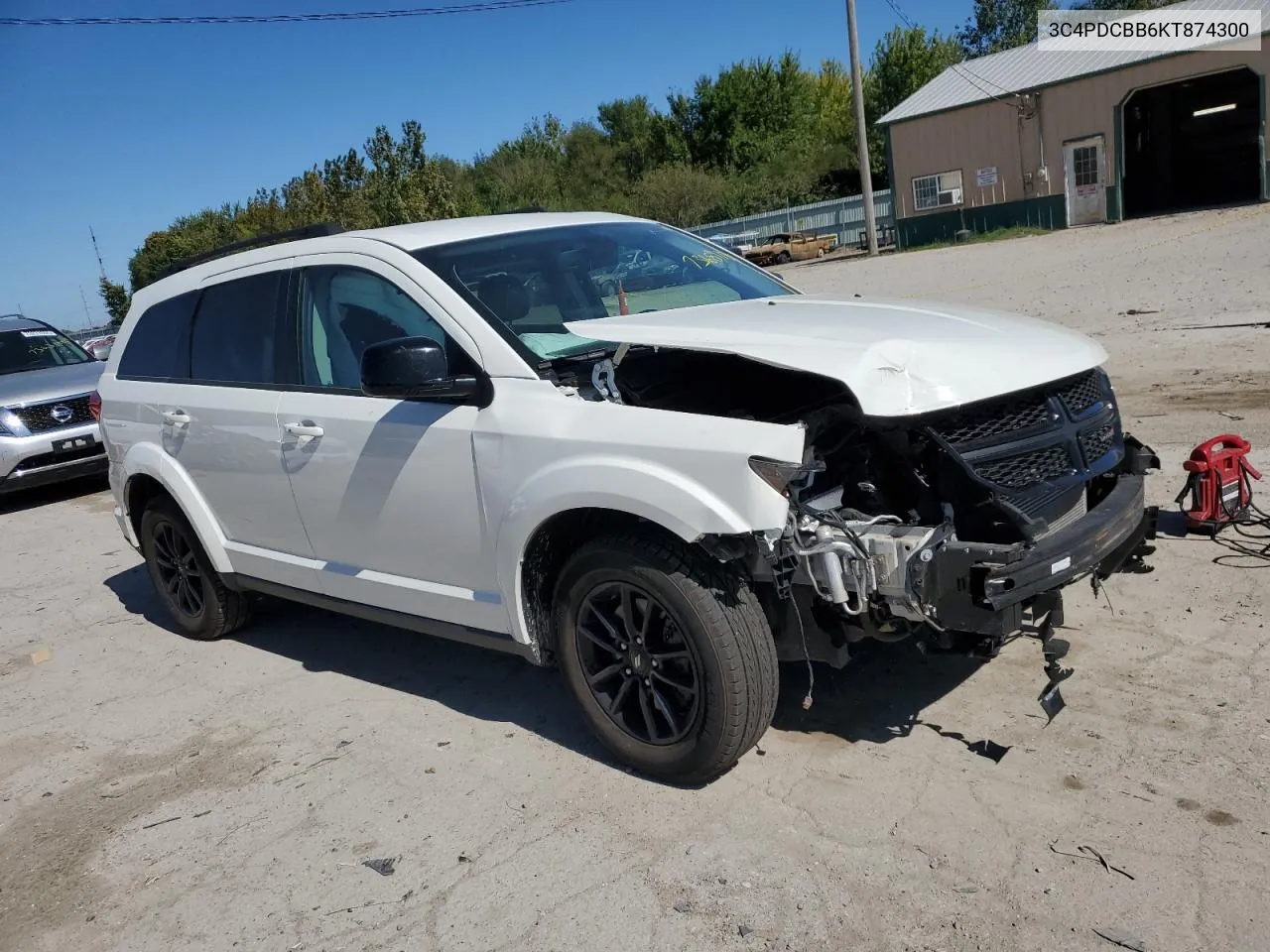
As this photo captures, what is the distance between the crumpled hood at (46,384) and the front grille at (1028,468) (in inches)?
410

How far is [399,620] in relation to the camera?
438cm

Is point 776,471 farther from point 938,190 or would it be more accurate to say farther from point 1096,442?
point 938,190

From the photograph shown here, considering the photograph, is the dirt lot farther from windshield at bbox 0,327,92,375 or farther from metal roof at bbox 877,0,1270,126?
metal roof at bbox 877,0,1270,126

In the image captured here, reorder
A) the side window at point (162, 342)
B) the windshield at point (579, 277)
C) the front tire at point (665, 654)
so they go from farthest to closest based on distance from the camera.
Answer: the side window at point (162, 342) < the windshield at point (579, 277) < the front tire at point (665, 654)

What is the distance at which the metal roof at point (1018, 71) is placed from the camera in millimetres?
27203

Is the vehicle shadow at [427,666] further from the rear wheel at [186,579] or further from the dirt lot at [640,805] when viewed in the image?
the rear wheel at [186,579]

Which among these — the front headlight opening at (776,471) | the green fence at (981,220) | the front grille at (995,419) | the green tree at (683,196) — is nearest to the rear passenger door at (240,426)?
the front headlight opening at (776,471)

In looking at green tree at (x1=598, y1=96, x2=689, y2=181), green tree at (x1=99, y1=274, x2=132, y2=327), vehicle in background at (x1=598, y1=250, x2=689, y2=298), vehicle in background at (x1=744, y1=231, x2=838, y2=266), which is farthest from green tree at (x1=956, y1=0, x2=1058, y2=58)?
vehicle in background at (x1=598, y1=250, x2=689, y2=298)

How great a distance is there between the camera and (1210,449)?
16.5 ft

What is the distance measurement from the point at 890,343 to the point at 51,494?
38.4 feet

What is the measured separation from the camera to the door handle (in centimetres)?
440

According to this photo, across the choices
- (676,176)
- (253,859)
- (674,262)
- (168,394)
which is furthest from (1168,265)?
(676,176)

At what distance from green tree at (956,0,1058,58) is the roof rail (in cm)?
7413

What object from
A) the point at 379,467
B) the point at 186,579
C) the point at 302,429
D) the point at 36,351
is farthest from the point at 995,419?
the point at 36,351
